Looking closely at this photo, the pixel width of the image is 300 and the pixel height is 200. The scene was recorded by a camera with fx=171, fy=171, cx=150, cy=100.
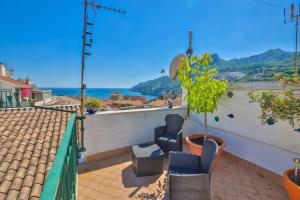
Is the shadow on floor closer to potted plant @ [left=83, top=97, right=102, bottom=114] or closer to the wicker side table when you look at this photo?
the wicker side table

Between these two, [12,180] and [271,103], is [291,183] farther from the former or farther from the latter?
[12,180]

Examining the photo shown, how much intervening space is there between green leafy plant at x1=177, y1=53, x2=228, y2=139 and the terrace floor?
1535 millimetres

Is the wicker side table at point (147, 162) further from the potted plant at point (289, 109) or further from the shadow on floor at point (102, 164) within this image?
the potted plant at point (289, 109)

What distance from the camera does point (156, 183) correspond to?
11.0 ft

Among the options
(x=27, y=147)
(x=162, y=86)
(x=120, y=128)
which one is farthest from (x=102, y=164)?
(x=162, y=86)

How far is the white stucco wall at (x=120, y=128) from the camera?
4.21m

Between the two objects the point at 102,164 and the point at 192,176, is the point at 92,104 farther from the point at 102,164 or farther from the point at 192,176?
the point at 192,176

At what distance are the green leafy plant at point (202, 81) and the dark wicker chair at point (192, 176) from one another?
51.0 inches

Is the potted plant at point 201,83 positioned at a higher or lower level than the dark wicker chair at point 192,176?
higher

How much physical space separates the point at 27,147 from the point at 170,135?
10.2 feet

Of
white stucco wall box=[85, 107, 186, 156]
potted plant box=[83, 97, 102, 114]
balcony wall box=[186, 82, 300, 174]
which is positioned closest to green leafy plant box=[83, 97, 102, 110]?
potted plant box=[83, 97, 102, 114]

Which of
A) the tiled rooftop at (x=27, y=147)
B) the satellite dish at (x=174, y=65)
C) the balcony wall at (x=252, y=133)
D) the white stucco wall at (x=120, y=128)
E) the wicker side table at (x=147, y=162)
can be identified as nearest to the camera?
the tiled rooftop at (x=27, y=147)

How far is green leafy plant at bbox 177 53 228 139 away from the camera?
3.83 metres

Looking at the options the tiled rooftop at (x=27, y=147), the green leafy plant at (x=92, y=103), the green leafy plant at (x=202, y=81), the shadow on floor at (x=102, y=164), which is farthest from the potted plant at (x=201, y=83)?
the tiled rooftop at (x=27, y=147)
